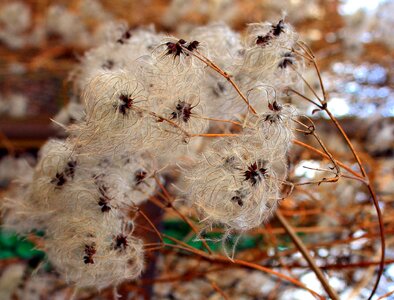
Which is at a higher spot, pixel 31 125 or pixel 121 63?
pixel 31 125

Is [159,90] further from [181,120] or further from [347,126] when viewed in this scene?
[347,126]

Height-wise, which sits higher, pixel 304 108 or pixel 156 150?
pixel 304 108

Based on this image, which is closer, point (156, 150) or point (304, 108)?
point (156, 150)

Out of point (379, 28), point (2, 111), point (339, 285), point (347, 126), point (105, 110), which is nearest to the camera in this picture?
point (105, 110)

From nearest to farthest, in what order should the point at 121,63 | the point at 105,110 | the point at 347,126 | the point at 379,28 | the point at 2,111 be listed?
the point at 105,110 → the point at 121,63 → the point at 347,126 → the point at 379,28 → the point at 2,111

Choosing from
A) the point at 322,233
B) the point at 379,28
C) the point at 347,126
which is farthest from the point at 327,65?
the point at 322,233

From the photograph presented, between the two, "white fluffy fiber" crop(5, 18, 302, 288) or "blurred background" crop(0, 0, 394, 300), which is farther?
"blurred background" crop(0, 0, 394, 300)

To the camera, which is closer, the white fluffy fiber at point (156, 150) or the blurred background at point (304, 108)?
the white fluffy fiber at point (156, 150)

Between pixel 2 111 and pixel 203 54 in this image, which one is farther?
pixel 2 111
